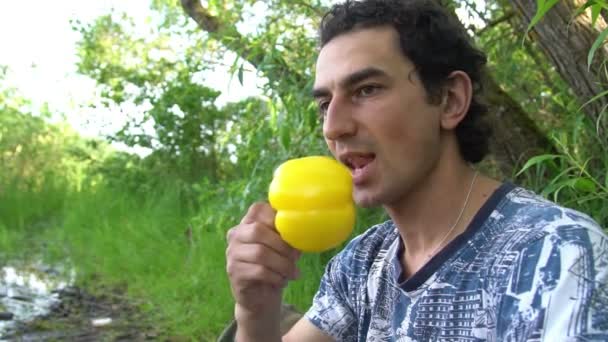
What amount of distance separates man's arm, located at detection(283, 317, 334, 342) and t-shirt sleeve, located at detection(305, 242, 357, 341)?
0.04 feet

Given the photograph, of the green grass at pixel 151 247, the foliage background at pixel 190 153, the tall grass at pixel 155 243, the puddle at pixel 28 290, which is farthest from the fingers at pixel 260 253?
the puddle at pixel 28 290

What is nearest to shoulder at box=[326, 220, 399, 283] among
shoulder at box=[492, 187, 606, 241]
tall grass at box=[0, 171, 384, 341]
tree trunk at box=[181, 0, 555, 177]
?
shoulder at box=[492, 187, 606, 241]

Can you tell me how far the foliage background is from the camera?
3363 mm

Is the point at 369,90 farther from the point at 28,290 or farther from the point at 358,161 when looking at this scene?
the point at 28,290

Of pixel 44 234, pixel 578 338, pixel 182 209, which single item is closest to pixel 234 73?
pixel 578 338

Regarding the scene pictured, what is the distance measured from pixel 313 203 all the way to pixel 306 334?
637 mm

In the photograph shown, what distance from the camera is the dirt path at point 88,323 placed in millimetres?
4258

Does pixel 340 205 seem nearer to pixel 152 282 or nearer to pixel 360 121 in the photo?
pixel 360 121

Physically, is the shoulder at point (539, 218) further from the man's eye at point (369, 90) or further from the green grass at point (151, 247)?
the green grass at point (151, 247)

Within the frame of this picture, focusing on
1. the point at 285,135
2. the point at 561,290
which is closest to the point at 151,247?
the point at 285,135

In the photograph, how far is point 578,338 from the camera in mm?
1212

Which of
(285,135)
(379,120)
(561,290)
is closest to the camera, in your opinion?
(561,290)

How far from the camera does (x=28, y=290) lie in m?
5.28

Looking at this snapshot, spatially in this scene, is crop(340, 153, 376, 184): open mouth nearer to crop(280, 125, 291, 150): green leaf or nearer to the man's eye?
the man's eye
